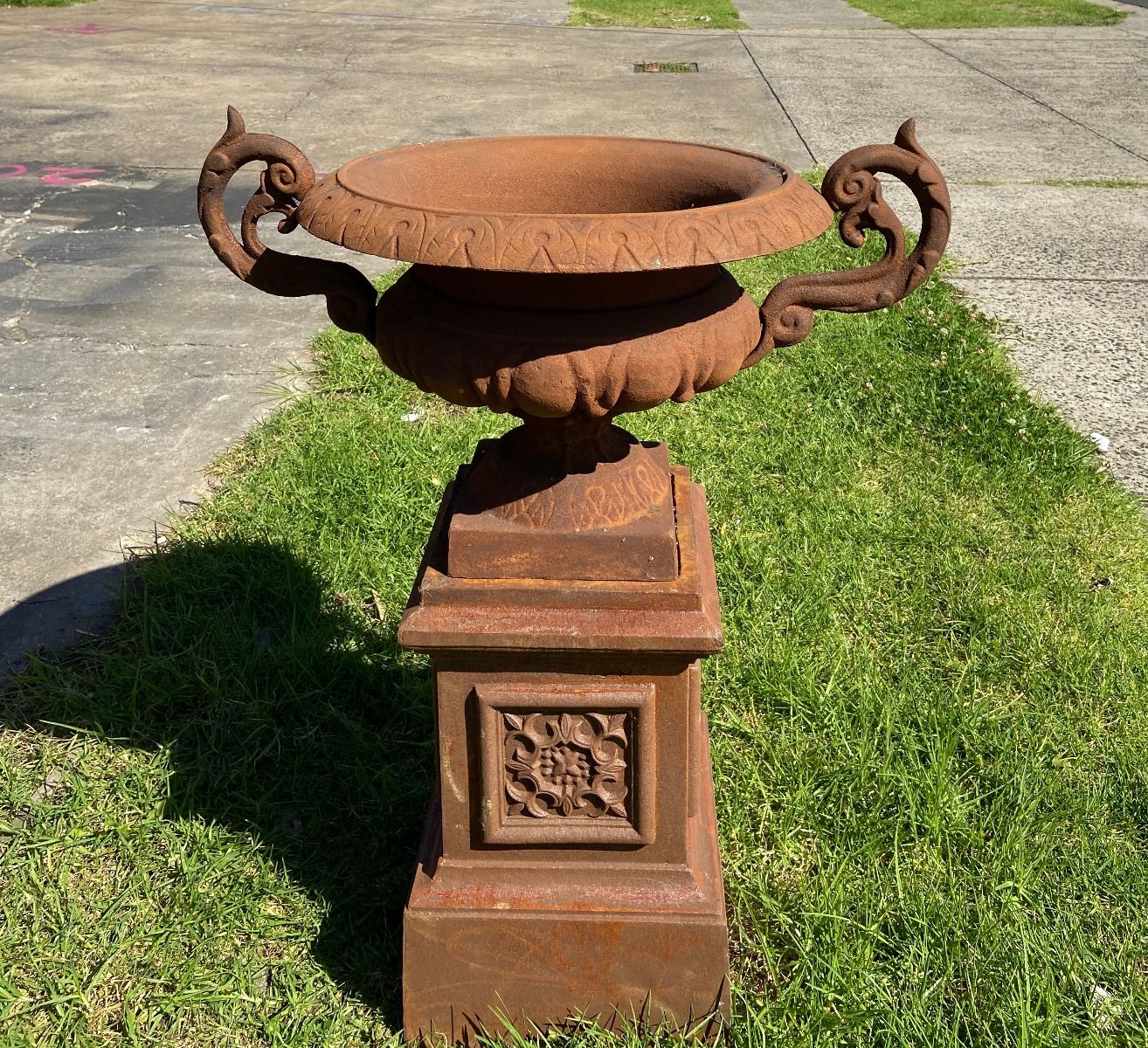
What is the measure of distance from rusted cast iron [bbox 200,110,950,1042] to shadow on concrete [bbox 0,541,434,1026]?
24 centimetres

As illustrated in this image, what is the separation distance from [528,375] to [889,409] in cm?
263

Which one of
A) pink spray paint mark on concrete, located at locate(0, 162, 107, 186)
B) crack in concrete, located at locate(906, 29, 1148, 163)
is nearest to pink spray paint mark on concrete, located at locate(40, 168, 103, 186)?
pink spray paint mark on concrete, located at locate(0, 162, 107, 186)

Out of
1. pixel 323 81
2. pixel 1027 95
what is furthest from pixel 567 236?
pixel 1027 95

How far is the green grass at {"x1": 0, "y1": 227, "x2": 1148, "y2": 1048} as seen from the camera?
1.86m

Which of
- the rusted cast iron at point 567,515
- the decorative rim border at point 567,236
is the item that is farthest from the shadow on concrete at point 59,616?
the decorative rim border at point 567,236

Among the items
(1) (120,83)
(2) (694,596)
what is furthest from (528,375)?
(1) (120,83)

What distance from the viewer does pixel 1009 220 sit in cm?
604

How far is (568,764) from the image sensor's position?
69.0 inches

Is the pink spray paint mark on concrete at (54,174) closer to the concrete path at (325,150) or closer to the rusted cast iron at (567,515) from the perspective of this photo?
the concrete path at (325,150)

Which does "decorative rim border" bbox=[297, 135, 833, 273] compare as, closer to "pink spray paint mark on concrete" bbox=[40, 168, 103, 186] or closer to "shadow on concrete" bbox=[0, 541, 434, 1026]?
"shadow on concrete" bbox=[0, 541, 434, 1026]

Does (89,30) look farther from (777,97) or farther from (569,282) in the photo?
(569,282)

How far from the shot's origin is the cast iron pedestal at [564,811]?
1671 mm

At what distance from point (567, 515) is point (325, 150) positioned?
6.37m

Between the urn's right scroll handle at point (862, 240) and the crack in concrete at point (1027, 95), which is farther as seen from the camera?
the crack in concrete at point (1027, 95)
